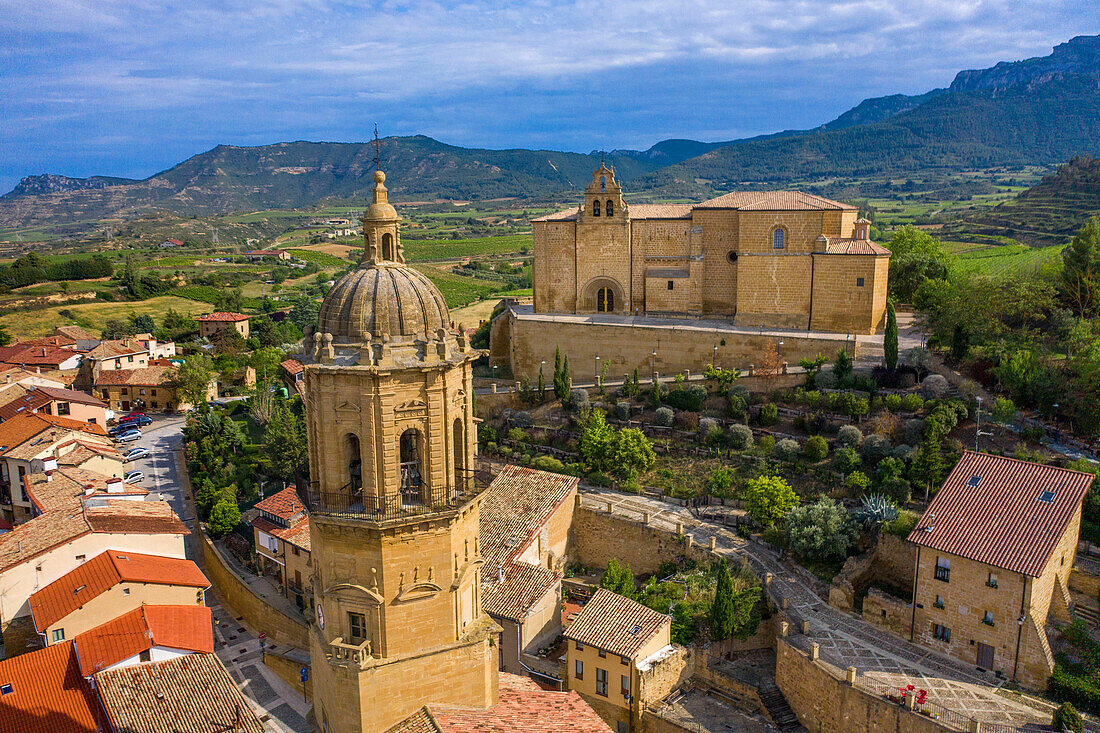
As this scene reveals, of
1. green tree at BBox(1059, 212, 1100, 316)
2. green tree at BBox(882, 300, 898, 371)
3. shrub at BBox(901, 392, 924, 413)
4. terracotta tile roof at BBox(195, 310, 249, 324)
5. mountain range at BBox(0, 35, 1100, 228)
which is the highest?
mountain range at BBox(0, 35, 1100, 228)

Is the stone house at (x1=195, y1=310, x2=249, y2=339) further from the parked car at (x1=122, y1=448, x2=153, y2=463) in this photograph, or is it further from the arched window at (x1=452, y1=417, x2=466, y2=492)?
the arched window at (x1=452, y1=417, x2=466, y2=492)

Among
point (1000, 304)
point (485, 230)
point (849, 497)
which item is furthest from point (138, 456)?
point (485, 230)

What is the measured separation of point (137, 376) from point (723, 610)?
40.8m

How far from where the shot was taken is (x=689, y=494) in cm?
2678

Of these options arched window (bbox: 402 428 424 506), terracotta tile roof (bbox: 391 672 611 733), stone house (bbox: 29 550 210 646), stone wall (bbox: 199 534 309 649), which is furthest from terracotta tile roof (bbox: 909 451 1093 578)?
stone house (bbox: 29 550 210 646)

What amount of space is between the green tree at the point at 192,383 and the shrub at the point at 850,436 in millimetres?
34549

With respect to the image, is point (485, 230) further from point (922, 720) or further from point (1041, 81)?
point (922, 720)

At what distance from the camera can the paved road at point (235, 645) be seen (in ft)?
64.0

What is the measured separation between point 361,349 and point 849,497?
62.7 feet

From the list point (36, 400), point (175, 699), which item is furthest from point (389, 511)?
point (36, 400)

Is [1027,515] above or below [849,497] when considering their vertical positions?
above

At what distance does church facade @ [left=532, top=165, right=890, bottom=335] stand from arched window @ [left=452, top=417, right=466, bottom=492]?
1023 inches

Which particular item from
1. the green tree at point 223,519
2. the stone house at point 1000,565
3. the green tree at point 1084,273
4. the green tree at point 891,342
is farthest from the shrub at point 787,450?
the green tree at point 223,519

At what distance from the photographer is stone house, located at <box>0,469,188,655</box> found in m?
21.3
